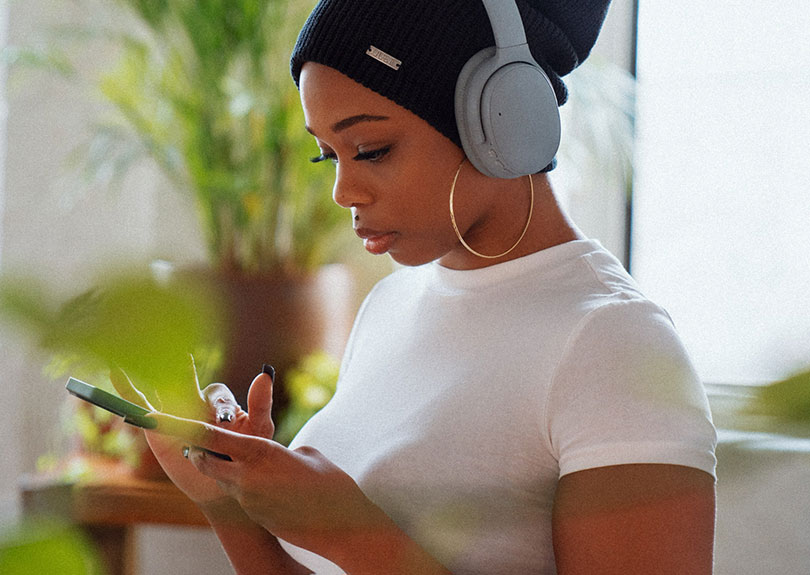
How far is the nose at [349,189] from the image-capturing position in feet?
1.97

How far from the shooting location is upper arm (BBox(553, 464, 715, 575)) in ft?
1.68

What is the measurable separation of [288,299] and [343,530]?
1.51 feet

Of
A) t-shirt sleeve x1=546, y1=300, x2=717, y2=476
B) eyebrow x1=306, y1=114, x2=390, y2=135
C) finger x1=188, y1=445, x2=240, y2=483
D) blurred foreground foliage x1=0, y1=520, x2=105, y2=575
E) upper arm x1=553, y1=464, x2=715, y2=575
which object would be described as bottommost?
upper arm x1=553, y1=464, x2=715, y2=575

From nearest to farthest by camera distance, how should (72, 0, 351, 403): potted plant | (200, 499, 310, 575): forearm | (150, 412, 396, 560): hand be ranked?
(150, 412, 396, 560): hand, (200, 499, 310, 575): forearm, (72, 0, 351, 403): potted plant

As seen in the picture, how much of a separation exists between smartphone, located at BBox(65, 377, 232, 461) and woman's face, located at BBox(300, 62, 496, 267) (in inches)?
16.2

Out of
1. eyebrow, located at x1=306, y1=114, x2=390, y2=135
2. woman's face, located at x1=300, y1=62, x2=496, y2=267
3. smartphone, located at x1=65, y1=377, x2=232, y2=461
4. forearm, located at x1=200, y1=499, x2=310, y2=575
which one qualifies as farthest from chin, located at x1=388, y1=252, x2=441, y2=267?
smartphone, located at x1=65, y1=377, x2=232, y2=461

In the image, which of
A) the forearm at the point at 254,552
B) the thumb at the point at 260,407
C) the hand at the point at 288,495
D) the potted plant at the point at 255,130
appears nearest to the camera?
the hand at the point at 288,495

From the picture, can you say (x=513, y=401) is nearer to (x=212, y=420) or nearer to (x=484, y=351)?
(x=484, y=351)

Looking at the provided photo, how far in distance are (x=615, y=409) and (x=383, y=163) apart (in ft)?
0.78

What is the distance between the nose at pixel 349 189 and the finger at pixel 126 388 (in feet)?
1.41

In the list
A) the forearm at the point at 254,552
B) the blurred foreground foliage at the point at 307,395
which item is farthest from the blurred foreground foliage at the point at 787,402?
the blurred foreground foliage at the point at 307,395

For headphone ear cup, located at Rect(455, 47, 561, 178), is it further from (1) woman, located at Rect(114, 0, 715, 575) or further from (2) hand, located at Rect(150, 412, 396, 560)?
(2) hand, located at Rect(150, 412, 396, 560)

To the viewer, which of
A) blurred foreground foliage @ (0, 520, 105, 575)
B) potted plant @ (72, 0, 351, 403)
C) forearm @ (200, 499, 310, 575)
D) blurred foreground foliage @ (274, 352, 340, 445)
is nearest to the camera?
blurred foreground foliage @ (0, 520, 105, 575)

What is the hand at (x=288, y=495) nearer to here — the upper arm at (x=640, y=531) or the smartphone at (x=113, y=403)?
the smartphone at (x=113, y=403)
